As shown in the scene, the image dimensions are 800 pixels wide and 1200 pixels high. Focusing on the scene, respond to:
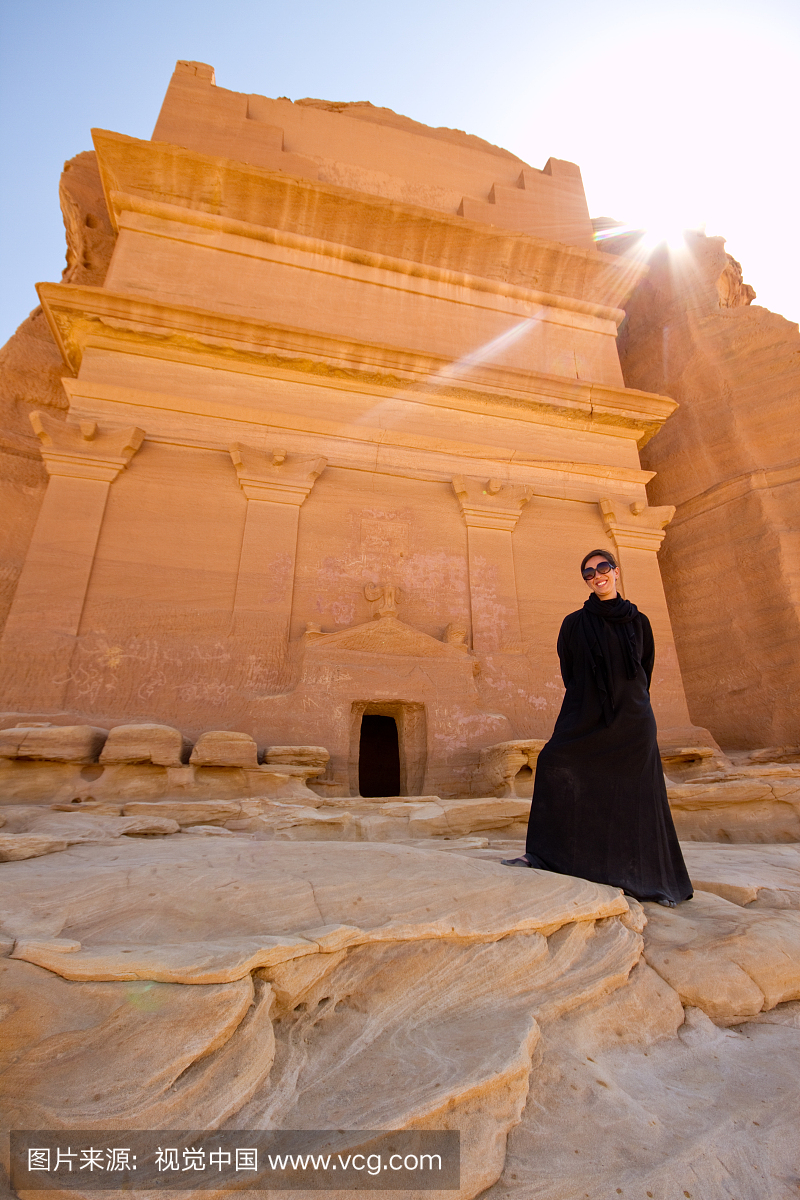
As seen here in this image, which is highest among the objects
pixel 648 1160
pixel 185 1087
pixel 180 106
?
pixel 180 106

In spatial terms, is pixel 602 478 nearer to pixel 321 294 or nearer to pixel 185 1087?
pixel 321 294

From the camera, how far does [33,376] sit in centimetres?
966

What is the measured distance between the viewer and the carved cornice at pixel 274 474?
26.0 feet

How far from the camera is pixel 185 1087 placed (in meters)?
1.68

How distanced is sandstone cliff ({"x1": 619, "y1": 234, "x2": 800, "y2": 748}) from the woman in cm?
636

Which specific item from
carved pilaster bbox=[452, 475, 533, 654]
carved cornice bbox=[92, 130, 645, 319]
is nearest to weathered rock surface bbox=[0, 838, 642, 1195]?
carved pilaster bbox=[452, 475, 533, 654]

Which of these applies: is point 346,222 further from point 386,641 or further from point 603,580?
point 603,580

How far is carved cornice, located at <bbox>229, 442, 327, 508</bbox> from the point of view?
7.93 meters

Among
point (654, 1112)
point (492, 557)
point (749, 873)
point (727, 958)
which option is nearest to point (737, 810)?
point (749, 873)

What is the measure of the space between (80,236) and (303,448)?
6649mm

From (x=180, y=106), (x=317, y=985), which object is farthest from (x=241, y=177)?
(x=317, y=985)

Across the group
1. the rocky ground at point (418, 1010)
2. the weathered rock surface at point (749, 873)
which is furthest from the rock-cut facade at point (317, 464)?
the rocky ground at point (418, 1010)

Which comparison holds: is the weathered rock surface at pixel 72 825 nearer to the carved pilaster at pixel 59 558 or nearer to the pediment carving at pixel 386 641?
the carved pilaster at pixel 59 558

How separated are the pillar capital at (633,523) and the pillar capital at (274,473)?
4247 millimetres
